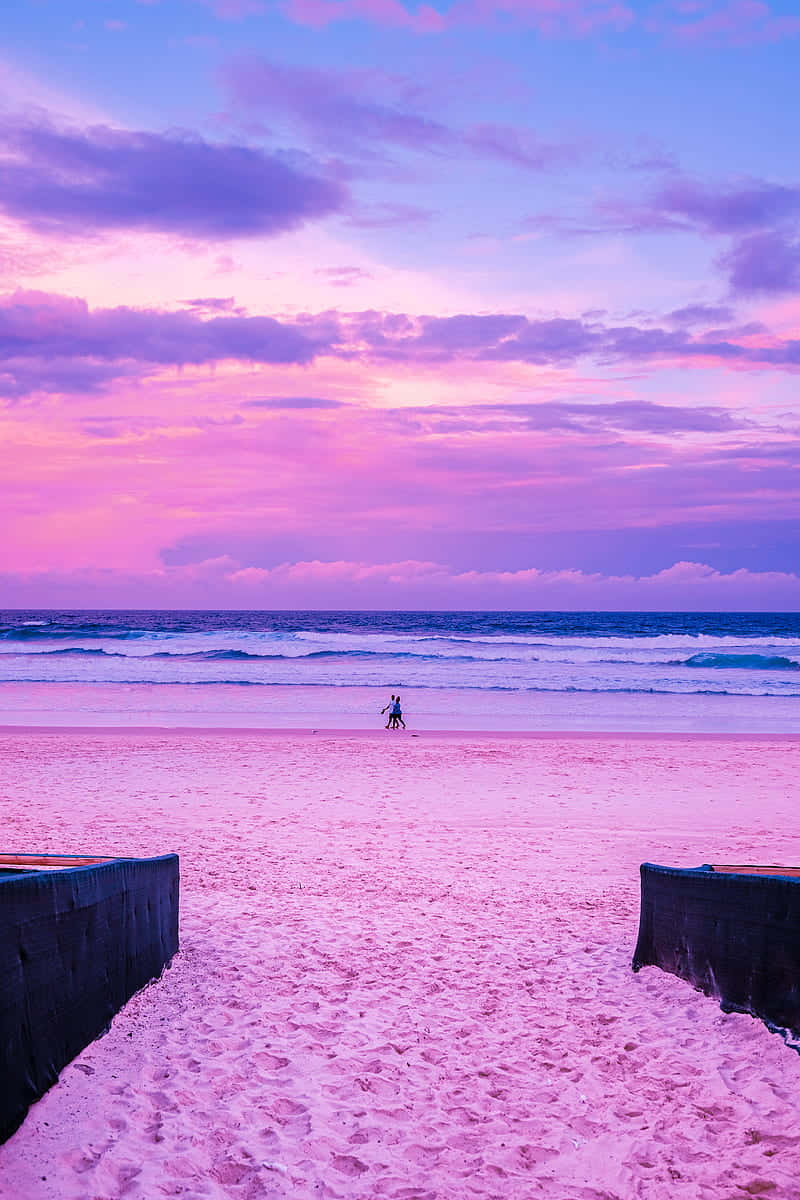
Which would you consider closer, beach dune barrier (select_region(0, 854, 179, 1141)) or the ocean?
beach dune barrier (select_region(0, 854, 179, 1141))

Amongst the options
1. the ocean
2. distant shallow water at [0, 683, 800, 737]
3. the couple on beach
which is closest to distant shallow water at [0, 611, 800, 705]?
the ocean

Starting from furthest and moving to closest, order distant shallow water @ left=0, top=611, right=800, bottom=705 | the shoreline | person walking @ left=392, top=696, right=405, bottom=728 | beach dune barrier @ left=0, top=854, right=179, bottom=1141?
distant shallow water @ left=0, top=611, right=800, bottom=705
person walking @ left=392, top=696, right=405, bottom=728
the shoreline
beach dune barrier @ left=0, top=854, right=179, bottom=1141

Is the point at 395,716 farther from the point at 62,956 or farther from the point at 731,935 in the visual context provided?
the point at 62,956

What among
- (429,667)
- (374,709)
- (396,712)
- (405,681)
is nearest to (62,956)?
(396,712)

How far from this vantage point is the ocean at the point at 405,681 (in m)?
24.2

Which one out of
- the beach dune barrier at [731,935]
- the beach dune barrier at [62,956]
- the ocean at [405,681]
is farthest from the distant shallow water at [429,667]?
the beach dune barrier at [62,956]

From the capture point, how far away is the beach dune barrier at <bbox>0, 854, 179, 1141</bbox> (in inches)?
138

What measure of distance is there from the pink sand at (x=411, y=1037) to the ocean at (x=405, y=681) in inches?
484

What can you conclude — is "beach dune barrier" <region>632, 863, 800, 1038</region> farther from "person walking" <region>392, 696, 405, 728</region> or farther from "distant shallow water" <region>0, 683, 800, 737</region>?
"distant shallow water" <region>0, 683, 800, 737</region>

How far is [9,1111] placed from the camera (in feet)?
11.5

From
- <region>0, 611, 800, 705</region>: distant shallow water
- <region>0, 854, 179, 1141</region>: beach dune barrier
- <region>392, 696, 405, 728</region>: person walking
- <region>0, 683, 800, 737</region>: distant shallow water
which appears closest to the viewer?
<region>0, 854, 179, 1141</region>: beach dune barrier

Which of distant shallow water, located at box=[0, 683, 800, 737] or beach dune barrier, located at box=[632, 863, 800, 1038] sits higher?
beach dune barrier, located at box=[632, 863, 800, 1038]

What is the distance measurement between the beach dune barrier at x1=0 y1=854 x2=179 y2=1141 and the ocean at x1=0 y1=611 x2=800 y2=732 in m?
17.0

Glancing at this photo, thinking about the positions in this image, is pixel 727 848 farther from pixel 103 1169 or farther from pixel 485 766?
pixel 103 1169
